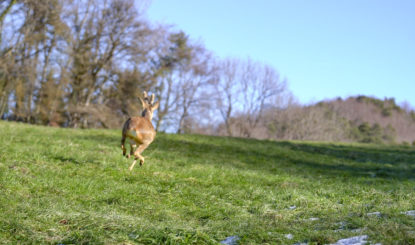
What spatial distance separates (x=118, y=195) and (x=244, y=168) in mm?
6966

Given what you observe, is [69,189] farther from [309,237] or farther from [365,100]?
[365,100]

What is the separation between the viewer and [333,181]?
1337cm

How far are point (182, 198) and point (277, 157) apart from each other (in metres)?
10.3

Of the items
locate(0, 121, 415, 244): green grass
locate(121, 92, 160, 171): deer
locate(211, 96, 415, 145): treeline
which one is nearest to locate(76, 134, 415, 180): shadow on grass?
locate(0, 121, 415, 244): green grass

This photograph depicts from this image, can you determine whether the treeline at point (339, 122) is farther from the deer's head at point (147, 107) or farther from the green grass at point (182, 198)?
the deer's head at point (147, 107)

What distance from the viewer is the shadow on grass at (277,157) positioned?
51.9 ft

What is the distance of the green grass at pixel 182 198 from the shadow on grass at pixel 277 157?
0.12 m

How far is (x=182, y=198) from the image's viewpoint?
A: 30.4ft

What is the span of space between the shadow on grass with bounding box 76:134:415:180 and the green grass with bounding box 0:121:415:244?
0.12 m

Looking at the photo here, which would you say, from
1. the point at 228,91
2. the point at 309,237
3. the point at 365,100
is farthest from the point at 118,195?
the point at 365,100

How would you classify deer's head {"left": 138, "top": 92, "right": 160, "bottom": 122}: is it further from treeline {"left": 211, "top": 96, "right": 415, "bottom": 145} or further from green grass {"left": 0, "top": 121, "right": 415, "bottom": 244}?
treeline {"left": 211, "top": 96, "right": 415, "bottom": 145}

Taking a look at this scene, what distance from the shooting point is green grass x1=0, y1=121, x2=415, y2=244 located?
5867 mm

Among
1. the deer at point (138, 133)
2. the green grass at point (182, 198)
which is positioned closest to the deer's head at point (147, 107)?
the deer at point (138, 133)

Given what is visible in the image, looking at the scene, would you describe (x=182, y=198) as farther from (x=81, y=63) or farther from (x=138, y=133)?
(x=81, y=63)
